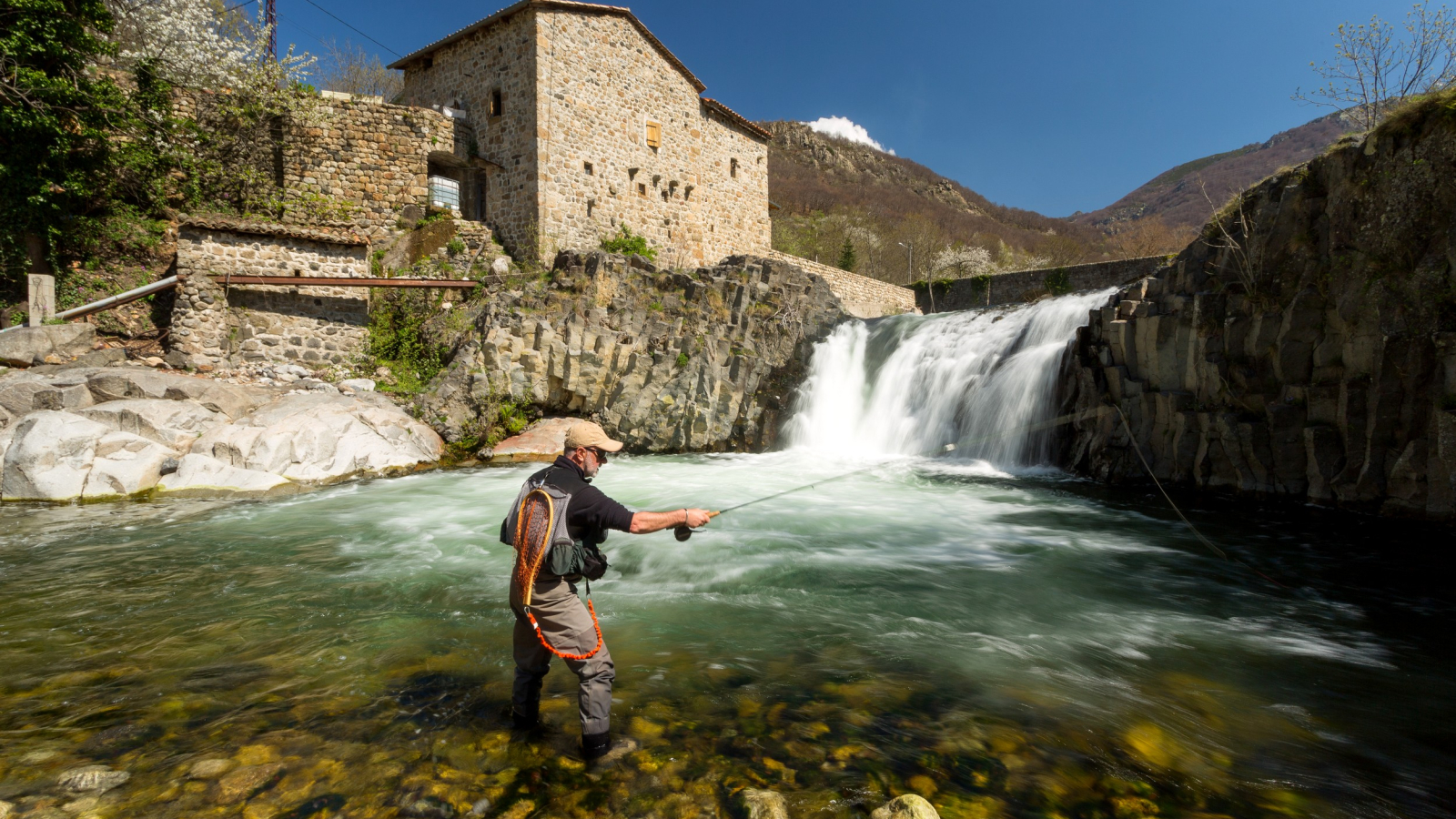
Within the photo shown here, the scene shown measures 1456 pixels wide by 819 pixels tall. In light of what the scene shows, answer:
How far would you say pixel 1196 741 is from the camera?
3.72 metres

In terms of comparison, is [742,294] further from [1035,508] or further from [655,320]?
[1035,508]

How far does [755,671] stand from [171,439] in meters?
11.1

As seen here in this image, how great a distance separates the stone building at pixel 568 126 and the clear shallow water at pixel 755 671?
15067 millimetres

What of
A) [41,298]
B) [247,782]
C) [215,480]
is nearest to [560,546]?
[247,782]

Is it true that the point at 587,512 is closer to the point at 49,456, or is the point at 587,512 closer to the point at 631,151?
the point at 49,456

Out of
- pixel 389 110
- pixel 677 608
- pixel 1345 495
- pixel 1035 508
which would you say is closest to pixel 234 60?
pixel 389 110

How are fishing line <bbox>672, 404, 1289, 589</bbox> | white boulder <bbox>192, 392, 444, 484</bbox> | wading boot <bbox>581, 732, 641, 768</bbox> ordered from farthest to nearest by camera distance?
white boulder <bbox>192, 392, 444, 484</bbox> < fishing line <bbox>672, 404, 1289, 589</bbox> < wading boot <bbox>581, 732, 641, 768</bbox>

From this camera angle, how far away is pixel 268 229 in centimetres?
1466

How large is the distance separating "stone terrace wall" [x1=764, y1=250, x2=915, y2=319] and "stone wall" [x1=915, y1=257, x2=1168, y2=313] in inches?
43.6

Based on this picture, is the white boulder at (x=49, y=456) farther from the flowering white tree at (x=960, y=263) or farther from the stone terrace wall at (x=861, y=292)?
the flowering white tree at (x=960, y=263)

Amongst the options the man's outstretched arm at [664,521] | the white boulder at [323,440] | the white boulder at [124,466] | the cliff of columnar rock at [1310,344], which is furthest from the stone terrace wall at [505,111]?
the man's outstretched arm at [664,521]

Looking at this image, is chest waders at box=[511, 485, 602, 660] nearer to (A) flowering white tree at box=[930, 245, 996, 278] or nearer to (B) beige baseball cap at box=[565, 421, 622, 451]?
(B) beige baseball cap at box=[565, 421, 622, 451]

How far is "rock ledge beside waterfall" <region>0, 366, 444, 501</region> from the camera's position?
948 cm

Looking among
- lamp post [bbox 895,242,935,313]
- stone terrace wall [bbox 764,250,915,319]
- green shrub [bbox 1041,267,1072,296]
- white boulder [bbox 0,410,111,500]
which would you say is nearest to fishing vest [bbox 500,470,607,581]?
white boulder [bbox 0,410,111,500]
